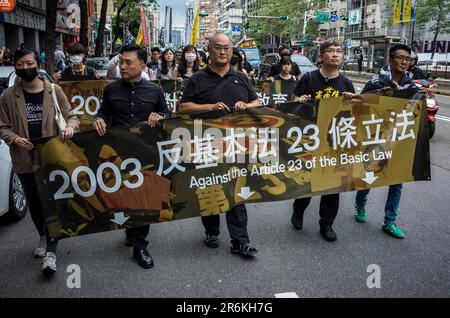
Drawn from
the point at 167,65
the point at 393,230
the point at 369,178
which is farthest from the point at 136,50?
the point at 167,65

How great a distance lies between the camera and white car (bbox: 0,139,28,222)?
4.77 m

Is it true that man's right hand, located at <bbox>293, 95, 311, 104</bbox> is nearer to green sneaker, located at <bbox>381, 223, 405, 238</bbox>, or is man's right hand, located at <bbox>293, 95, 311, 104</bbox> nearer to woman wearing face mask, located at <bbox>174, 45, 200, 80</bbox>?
green sneaker, located at <bbox>381, 223, 405, 238</bbox>

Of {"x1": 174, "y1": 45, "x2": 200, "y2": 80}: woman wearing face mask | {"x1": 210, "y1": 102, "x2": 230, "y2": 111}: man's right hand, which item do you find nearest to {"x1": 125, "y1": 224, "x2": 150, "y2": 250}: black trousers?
{"x1": 210, "y1": 102, "x2": 230, "y2": 111}: man's right hand

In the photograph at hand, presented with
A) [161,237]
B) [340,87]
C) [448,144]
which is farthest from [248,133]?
[448,144]

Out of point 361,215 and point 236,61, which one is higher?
point 236,61

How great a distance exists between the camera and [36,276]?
3852 millimetres

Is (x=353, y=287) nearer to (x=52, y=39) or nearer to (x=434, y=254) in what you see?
(x=434, y=254)

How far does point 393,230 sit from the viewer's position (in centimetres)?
474

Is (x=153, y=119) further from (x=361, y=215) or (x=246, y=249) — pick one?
(x=361, y=215)

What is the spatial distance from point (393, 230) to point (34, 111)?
3588mm

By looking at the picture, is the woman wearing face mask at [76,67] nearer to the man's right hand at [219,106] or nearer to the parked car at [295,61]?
the man's right hand at [219,106]

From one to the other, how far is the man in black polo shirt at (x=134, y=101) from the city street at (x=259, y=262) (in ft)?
0.64

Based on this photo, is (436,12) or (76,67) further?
(436,12)

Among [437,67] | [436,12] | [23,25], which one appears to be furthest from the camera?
[436,12]
